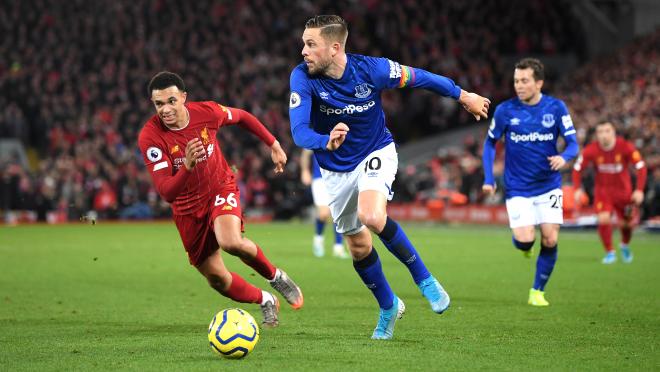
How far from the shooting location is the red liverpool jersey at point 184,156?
8.33 m

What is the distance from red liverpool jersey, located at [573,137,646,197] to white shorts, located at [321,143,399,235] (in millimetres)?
9240

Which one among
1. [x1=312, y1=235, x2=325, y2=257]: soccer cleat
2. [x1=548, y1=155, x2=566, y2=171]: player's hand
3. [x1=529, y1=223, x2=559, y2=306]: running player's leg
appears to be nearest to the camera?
[x1=548, y1=155, x2=566, y2=171]: player's hand

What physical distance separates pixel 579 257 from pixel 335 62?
10936 mm

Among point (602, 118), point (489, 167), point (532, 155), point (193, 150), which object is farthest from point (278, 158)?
point (602, 118)

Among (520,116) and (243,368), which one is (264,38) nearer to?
(520,116)

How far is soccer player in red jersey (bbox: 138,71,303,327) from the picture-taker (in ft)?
27.5

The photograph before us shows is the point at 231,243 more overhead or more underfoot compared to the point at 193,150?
more underfoot

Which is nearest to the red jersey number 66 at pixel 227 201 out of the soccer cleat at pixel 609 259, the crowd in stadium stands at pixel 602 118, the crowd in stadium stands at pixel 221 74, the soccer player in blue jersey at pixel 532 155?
the soccer player in blue jersey at pixel 532 155

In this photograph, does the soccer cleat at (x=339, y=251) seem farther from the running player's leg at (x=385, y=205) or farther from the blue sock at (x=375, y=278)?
the running player's leg at (x=385, y=205)

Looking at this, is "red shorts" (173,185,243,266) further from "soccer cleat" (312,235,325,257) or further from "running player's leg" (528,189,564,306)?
"soccer cleat" (312,235,325,257)

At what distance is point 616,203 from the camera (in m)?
16.9

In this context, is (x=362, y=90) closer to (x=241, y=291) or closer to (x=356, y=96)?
(x=356, y=96)

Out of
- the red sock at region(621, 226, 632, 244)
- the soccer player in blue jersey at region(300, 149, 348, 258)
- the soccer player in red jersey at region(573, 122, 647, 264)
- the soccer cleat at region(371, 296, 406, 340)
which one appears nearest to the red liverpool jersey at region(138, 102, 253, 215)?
the soccer cleat at region(371, 296, 406, 340)

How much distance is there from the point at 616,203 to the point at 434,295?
997cm
